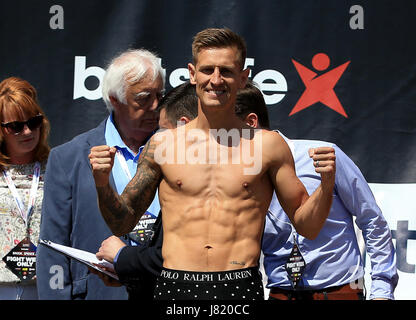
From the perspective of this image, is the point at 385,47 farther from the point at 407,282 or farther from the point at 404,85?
the point at 407,282

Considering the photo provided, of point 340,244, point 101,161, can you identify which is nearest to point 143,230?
point 340,244

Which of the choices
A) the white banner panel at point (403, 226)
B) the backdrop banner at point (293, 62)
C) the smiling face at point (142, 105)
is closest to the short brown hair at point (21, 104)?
the backdrop banner at point (293, 62)

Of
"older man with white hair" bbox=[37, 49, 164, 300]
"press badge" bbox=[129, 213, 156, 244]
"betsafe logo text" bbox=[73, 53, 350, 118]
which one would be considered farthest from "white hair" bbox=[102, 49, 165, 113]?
"press badge" bbox=[129, 213, 156, 244]

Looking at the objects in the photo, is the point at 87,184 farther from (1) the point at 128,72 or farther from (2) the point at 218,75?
(2) the point at 218,75

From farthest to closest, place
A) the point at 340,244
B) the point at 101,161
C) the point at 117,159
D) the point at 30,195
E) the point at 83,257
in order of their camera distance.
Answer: the point at 30,195 → the point at 117,159 → the point at 340,244 → the point at 83,257 → the point at 101,161

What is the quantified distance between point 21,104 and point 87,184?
23.7 inches

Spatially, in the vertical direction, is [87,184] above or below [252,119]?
below

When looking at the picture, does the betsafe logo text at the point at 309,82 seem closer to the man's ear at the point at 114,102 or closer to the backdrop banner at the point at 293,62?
the backdrop banner at the point at 293,62

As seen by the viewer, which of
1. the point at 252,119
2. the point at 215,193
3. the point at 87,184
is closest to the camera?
the point at 215,193

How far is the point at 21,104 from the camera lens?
13.4 feet

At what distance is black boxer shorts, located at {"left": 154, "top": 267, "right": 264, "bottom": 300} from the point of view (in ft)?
8.99

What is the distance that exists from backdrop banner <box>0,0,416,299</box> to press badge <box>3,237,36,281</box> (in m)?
0.80

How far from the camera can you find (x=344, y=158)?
3.69m
